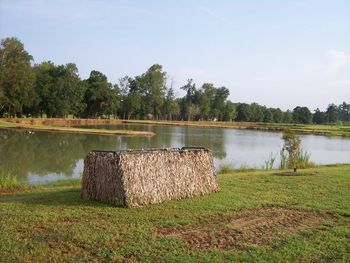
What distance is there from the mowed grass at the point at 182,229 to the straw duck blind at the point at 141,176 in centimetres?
27

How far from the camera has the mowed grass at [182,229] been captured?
563cm

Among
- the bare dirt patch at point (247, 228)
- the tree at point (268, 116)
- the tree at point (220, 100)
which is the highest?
the tree at point (220, 100)

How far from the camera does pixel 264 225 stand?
24.0ft

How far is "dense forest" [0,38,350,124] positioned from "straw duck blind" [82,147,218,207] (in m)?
47.6

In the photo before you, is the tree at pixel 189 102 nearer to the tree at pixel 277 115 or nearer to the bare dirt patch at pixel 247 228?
the tree at pixel 277 115

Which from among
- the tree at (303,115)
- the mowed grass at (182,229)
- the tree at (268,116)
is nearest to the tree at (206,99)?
the tree at (268,116)

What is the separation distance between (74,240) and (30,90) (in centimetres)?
Answer: 5613

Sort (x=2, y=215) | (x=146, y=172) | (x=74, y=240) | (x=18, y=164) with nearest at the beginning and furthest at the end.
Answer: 1. (x=74, y=240)
2. (x=2, y=215)
3. (x=146, y=172)
4. (x=18, y=164)

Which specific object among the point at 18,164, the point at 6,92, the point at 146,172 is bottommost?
the point at 18,164

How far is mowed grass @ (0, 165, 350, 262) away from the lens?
222 inches

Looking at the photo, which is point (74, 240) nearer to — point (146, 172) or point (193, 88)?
point (146, 172)

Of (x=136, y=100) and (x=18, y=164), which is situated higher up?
(x=136, y=100)

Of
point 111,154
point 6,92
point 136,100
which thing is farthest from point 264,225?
point 136,100

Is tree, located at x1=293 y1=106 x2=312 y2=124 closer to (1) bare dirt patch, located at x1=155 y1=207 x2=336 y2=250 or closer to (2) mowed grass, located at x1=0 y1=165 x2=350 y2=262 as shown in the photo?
(2) mowed grass, located at x1=0 y1=165 x2=350 y2=262
